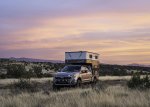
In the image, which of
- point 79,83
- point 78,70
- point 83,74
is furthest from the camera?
point 83,74

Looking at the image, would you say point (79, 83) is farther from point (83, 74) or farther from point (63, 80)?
point (63, 80)

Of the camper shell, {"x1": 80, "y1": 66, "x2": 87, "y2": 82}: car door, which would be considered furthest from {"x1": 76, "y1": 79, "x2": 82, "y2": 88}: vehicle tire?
the camper shell

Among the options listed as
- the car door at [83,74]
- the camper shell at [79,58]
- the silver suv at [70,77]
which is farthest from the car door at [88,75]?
the camper shell at [79,58]

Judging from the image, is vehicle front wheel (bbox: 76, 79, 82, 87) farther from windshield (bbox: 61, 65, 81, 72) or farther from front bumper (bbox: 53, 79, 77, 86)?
windshield (bbox: 61, 65, 81, 72)

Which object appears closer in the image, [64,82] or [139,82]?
[139,82]

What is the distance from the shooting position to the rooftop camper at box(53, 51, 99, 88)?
32406 mm

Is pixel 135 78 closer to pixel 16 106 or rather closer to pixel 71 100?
pixel 71 100

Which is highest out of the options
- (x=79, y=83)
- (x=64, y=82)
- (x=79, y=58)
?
(x=79, y=58)

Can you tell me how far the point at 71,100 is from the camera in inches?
715

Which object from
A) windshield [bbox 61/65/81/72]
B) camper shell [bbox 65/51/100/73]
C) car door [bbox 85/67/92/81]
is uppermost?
camper shell [bbox 65/51/100/73]

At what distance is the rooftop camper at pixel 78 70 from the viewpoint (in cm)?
3241

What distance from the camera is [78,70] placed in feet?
110

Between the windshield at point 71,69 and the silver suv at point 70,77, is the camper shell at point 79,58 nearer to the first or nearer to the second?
the silver suv at point 70,77

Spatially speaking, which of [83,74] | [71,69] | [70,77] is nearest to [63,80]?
[70,77]
